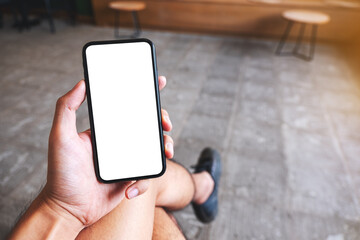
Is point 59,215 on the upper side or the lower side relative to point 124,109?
lower

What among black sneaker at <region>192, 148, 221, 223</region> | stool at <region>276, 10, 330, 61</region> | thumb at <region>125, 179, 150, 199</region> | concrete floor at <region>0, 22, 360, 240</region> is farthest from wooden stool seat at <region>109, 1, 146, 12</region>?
thumb at <region>125, 179, 150, 199</region>

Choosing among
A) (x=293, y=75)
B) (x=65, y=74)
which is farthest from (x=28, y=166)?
(x=293, y=75)

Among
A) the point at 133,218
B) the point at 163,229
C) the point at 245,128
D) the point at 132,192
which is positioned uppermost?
the point at 132,192

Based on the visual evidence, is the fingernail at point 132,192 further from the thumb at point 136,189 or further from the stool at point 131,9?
the stool at point 131,9

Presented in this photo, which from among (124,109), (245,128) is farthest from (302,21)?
(124,109)

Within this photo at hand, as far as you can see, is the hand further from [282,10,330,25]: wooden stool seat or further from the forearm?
[282,10,330,25]: wooden stool seat

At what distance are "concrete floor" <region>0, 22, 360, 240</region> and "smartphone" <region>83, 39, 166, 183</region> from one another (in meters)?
0.48

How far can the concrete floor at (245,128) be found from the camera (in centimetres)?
124

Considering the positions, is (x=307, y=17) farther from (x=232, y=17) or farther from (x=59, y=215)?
(x=59, y=215)

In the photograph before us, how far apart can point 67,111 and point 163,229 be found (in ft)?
1.53

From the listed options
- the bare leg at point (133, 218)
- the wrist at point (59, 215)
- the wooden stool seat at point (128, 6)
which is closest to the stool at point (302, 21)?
the wooden stool seat at point (128, 6)

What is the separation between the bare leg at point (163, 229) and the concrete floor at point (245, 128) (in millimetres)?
400

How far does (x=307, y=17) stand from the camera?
9.62 ft

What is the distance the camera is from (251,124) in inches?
75.2
